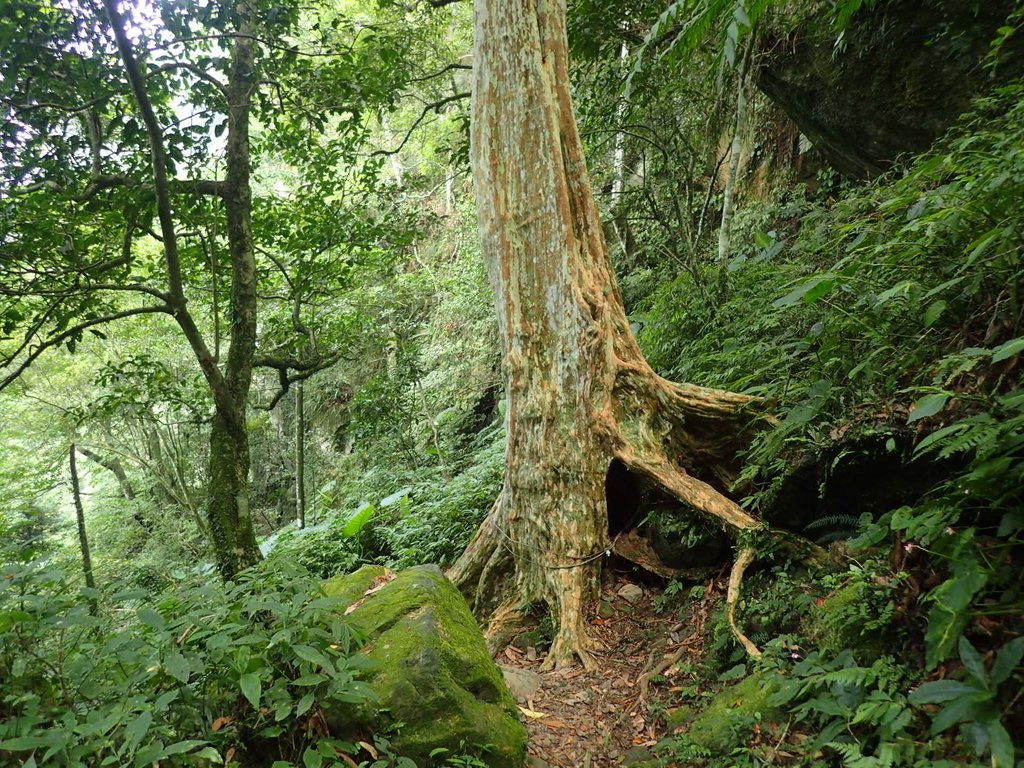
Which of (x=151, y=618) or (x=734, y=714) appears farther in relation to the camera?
(x=734, y=714)

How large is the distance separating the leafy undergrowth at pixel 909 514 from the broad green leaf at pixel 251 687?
2.00 metres

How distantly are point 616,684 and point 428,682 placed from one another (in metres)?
1.62

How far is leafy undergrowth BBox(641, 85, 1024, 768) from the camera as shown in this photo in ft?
6.21

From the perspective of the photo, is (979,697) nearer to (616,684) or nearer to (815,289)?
(815,289)

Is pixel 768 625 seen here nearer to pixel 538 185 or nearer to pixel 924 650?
pixel 924 650

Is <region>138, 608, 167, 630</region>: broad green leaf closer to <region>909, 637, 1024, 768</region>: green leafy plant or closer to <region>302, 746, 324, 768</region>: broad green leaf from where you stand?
<region>302, 746, 324, 768</region>: broad green leaf

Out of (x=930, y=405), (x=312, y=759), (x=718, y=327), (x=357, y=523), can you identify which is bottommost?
(x=357, y=523)

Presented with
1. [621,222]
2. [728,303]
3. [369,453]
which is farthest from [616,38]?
[369,453]

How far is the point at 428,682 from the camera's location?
8.87 feet

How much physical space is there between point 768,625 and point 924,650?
111cm

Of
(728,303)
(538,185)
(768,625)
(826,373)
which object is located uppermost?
(538,185)

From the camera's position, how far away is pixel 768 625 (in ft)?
10.4

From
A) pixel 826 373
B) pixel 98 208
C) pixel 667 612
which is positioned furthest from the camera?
pixel 98 208

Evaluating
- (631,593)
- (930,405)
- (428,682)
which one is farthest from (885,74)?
(428,682)
